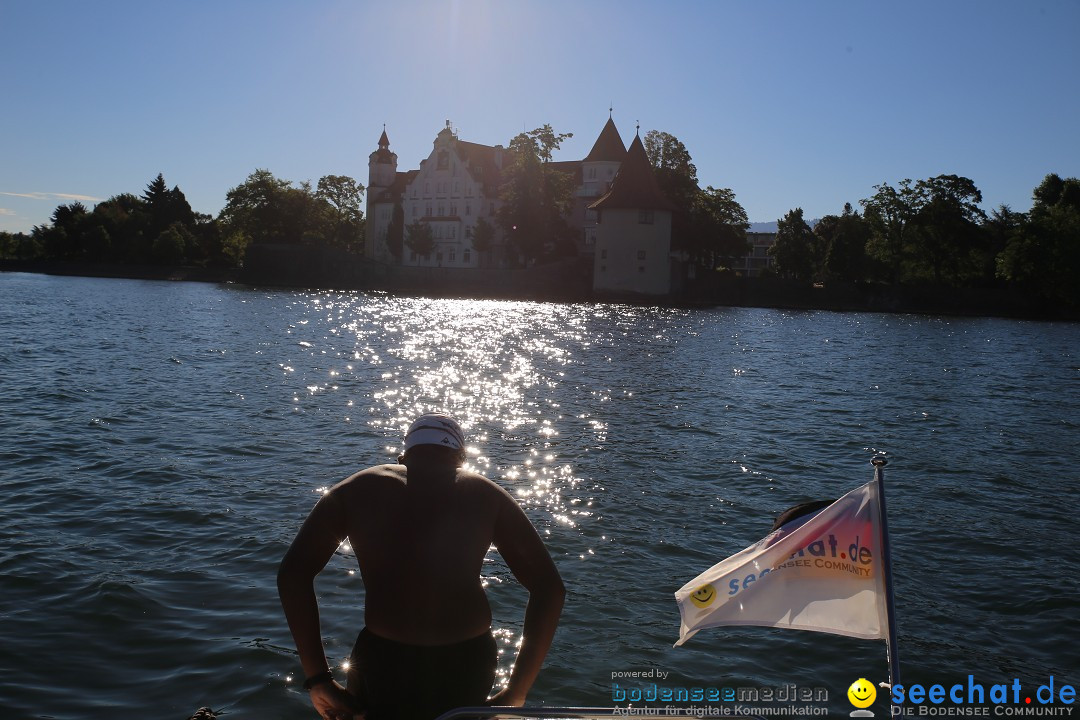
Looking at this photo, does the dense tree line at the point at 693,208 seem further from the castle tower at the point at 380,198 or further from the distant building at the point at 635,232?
the castle tower at the point at 380,198

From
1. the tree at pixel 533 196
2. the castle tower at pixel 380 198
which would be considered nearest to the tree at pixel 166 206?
the castle tower at pixel 380 198

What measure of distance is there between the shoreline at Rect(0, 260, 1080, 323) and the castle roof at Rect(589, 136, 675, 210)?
344 inches

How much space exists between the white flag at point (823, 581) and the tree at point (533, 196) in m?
86.8

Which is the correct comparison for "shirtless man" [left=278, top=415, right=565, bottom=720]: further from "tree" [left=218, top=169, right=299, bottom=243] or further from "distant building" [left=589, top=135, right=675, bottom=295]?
"tree" [left=218, top=169, right=299, bottom=243]

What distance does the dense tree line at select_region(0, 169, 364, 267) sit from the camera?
118m

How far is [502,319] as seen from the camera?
60438 millimetres

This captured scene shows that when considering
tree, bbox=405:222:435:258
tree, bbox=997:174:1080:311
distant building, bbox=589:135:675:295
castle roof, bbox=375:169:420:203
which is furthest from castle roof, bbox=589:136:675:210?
castle roof, bbox=375:169:420:203

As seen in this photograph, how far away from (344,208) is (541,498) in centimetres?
12569

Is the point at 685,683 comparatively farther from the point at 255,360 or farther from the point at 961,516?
the point at 255,360

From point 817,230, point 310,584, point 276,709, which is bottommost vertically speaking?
point 276,709

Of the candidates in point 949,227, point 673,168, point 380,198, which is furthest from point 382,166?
point 949,227

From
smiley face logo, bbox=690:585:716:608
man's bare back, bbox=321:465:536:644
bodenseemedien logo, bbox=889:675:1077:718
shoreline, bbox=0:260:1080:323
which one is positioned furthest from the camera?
shoreline, bbox=0:260:1080:323

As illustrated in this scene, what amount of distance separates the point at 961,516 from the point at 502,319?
48.3m

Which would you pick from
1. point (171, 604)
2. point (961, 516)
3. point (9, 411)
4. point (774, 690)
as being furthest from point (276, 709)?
point (9, 411)
